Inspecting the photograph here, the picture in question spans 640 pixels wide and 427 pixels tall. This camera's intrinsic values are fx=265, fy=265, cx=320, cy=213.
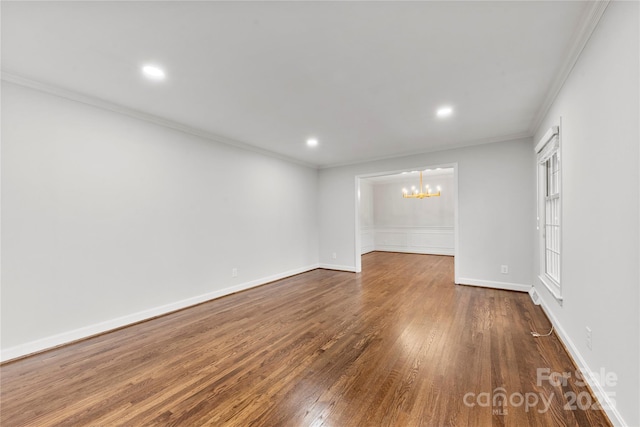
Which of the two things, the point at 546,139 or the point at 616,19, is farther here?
the point at 546,139

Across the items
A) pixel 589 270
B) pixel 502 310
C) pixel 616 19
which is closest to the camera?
pixel 616 19

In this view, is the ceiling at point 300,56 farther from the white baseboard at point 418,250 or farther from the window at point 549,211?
the white baseboard at point 418,250

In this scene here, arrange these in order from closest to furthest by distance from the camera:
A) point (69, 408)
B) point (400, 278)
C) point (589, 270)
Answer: point (69, 408)
point (589, 270)
point (400, 278)

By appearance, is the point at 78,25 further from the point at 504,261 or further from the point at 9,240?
the point at 504,261

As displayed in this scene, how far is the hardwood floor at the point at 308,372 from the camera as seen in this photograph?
166 cm

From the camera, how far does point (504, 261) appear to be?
4.44 m

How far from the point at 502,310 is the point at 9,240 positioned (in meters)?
5.38

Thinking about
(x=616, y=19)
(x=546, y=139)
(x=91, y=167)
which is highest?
(x=616, y=19)

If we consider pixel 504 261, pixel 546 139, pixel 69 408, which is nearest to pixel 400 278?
pixel 504 261

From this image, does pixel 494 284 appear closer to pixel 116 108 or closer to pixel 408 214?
pixel 408 214

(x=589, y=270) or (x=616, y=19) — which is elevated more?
(x=616, y=19)

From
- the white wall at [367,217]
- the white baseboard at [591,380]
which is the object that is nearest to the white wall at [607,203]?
the white baseboard at [591,380]

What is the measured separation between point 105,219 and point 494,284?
225 inches

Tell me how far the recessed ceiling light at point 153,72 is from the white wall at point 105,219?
1.03m
